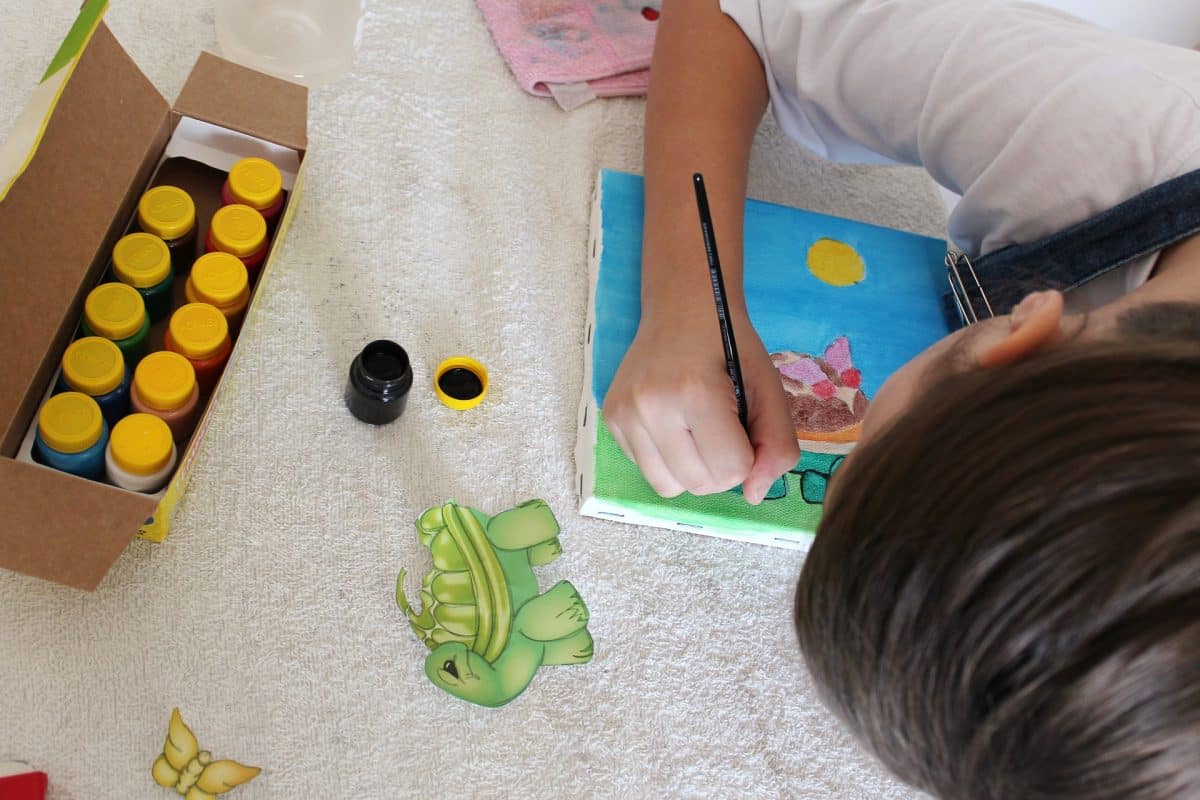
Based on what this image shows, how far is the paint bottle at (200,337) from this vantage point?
55 cm

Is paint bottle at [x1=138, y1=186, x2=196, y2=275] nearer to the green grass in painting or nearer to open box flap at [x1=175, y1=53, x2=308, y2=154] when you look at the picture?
open box flap at [x1=175, y1=53, x2=308, y2=154]

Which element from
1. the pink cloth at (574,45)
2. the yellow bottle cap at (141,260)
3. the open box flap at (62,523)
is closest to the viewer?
the open box flap at (62,523)

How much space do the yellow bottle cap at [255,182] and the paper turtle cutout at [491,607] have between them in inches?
9.1

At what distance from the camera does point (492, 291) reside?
2.32 feet

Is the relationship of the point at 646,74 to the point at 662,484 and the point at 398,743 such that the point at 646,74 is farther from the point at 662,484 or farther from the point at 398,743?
the point at 398,743

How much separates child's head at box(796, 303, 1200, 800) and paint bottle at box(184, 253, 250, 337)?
389 millimetres

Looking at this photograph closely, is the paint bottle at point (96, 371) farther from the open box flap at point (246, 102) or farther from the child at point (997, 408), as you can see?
the child at point (997, 408)

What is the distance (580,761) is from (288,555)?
218 millimetres

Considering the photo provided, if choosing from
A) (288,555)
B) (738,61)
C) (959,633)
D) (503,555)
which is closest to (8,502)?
(288,555)

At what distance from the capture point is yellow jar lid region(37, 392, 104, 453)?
498 millimetres

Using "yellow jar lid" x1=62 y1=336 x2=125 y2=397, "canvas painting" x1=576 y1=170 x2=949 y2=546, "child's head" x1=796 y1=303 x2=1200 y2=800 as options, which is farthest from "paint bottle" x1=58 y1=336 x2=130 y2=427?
"child's head" x1=796 y1=303 x2=1200 y2=800

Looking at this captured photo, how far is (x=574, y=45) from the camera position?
0.84m

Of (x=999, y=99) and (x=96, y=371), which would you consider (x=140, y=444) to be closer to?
(x=96, y=371)

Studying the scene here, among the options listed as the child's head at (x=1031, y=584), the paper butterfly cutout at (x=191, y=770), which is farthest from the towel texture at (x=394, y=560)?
the child's head at (x=1031, y=584)
